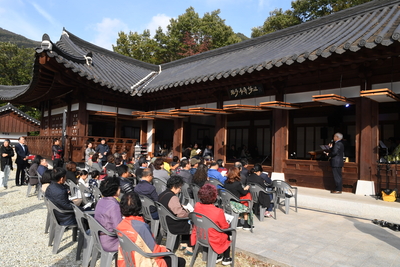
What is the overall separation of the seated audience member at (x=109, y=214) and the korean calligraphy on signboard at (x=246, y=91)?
6290mm

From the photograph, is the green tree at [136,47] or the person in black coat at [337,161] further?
the green tree at [136,47]

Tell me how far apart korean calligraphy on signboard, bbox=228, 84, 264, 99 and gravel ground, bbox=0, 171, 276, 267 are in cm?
576

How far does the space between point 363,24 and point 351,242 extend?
22.3 feet

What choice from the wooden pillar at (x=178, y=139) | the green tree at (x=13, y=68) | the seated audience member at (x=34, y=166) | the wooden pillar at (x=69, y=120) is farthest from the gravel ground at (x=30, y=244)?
the green tree at (x=13, y=68)

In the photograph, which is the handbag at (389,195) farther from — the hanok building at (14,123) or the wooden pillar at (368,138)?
the hanok building at (14,123)

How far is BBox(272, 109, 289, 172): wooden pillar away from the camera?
8.02 metres

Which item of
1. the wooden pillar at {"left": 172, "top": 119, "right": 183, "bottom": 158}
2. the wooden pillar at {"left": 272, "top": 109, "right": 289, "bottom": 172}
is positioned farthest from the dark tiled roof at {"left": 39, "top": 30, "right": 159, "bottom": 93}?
the wooden pillar at {"left": 272, "top": 109, "right": 289, "bottom": 172}

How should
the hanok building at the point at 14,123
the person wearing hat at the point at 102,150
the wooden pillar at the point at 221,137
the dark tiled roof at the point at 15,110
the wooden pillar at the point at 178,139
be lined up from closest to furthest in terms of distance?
the wooden pillar at the point at 221,137 < the person wearing hat at the point at 102,150 < the wooden pillar at the point at 178,139 < the dark tiled roof at the point at 15,110 < the hanok building at the point at 14,123

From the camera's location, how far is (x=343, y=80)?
7047mm

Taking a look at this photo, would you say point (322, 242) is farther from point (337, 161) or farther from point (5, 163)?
point (5, 163)

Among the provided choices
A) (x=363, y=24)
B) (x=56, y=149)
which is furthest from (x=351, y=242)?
(x=56, y=149)

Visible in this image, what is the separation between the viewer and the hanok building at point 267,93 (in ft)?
21.4

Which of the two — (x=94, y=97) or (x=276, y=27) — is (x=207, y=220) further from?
(x=276, y=27)

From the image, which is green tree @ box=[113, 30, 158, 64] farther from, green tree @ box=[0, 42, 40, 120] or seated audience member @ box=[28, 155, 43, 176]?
seated audience member @ box=[28, 155, 43, 176]
